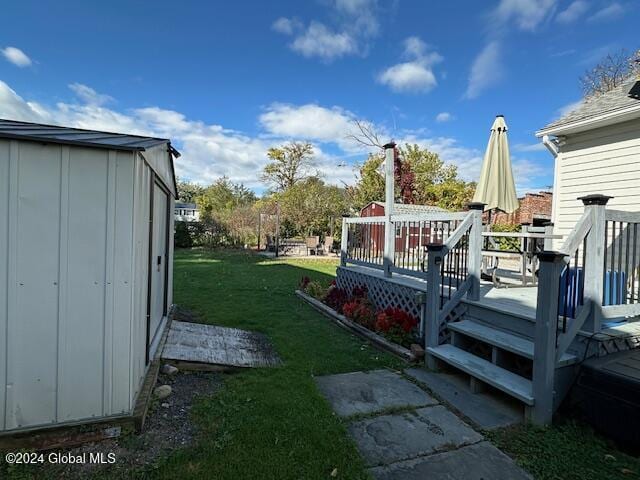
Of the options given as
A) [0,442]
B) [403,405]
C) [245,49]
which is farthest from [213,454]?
[245,49]

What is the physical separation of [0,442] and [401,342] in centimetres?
372

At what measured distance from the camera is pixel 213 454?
6.52ft

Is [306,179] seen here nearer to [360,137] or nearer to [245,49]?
[360,137]

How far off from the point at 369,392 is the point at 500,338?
1327 millimetres

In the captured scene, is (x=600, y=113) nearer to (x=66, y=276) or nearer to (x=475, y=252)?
(x=475, y=252)

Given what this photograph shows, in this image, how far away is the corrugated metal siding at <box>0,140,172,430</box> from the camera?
6.57 ft

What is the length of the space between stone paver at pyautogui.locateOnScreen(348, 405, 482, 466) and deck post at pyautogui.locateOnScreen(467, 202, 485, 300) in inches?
61.9

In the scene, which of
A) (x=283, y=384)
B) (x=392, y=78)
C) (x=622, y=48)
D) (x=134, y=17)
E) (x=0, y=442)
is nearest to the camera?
(x=0, y=442)

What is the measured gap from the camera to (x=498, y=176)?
636 cm

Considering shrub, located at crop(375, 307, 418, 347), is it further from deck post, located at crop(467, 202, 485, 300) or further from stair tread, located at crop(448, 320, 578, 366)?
deck post, located at crop(467, 202, 485, 300)

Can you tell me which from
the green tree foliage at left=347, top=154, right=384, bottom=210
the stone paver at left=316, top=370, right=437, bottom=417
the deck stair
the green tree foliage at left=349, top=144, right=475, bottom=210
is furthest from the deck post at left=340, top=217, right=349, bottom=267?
the green tree foliage at left=347, top=154, right=384, bottom=210

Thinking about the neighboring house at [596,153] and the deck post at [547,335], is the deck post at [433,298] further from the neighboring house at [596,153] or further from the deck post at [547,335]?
the neighboring house at [596,153]

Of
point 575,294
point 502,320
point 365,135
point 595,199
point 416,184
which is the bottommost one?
point 502,320

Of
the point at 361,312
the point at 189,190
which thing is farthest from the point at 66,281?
the point at 189,190
